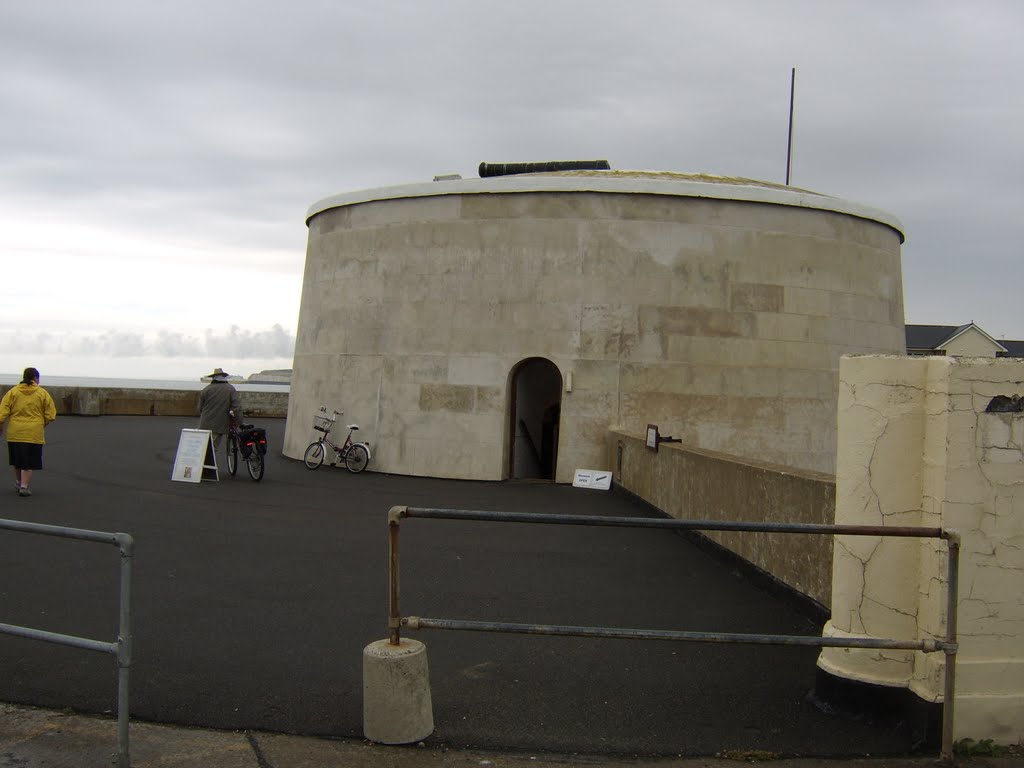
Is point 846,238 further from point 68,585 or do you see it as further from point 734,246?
point 68,585

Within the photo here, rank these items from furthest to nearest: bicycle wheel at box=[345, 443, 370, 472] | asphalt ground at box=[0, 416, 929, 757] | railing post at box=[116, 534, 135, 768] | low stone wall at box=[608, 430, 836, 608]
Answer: bicycle wheel at box=[345, 443, 370, 472] < low stone wall at box=[608, 430, 836, 608] < asphalt ground at box=[0, 416, 929, 757] < railing post at box=[116, 534, 135, 768]

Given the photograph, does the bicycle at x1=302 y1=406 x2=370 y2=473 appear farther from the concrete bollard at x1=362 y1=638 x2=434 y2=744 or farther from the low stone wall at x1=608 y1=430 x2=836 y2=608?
the concrete bollard at x1=362 y1=638 x2=434 y2=744

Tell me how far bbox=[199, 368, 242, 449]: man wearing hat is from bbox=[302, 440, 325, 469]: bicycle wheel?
2.20 meters

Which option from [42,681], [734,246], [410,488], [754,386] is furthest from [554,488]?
[42,681]

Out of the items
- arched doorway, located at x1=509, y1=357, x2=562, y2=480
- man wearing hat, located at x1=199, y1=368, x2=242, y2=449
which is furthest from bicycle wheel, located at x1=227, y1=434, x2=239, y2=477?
arched doorway, located at x1=509, y1=357, x2=562, y2=480

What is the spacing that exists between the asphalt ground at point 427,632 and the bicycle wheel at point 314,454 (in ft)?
17.3

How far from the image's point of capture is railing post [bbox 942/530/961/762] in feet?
15.4

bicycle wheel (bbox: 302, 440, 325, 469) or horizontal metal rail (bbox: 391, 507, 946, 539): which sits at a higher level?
horizontal metal rail (bbox: 391, 507, 946, 539)

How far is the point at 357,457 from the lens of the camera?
18219 mm

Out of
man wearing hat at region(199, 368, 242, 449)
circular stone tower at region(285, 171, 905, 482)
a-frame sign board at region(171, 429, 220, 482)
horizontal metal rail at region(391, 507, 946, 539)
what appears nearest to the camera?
horizontal metal rail at region(391, 507, 946, 539)

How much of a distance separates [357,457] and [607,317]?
5.27m

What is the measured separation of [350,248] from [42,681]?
14.6 m

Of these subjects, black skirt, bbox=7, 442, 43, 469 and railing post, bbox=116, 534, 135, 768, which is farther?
black skirt, bbox=7, 442, 43, 469

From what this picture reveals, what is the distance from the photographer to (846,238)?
18.7 m
